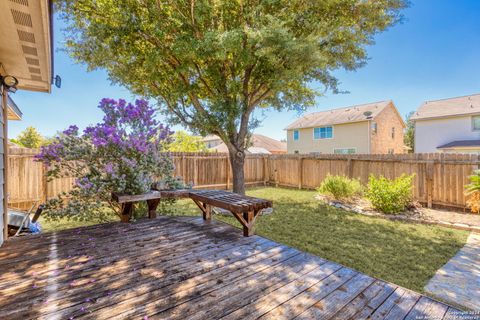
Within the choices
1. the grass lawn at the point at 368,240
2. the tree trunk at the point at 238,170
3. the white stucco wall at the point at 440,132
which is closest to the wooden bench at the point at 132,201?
the grass lawn at the point at 368,240

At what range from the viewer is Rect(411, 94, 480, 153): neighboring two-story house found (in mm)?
13883

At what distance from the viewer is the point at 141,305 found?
6.07 feet

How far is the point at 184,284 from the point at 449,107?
20190 mm

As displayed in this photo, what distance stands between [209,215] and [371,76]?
13790 mm

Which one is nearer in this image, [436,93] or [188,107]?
[188,107]

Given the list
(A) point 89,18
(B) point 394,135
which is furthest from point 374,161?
(B) point 394,135

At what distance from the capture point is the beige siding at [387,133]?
1727 centimetres

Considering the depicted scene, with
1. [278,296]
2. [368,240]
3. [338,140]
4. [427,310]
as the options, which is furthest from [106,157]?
[338,140]

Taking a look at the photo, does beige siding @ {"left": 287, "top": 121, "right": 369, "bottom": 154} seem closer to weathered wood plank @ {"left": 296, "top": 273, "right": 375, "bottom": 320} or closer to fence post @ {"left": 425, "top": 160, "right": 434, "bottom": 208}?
fence post @ {"left": 425, "top": 160, "right": 434, "bottom": 208}

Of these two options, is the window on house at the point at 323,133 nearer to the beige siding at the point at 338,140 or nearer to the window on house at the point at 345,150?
the beige siding at the point at 338,140

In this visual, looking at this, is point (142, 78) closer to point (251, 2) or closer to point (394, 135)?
point (251, 2)

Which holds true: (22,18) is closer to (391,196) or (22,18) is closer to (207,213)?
(207,213)

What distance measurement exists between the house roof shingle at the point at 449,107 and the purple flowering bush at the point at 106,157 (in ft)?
60.2

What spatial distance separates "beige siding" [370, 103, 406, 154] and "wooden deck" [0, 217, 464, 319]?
1657cm
